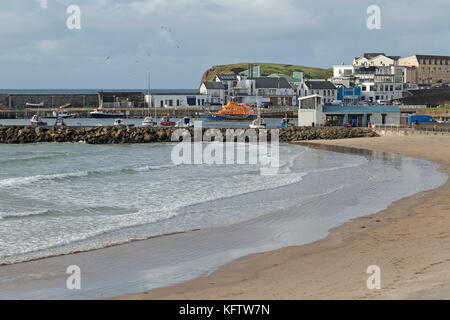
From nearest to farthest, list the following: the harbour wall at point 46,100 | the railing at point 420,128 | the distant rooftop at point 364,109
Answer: the railing at point 420,128
the distant rooftop at point 364,109
the harbour wall at point 46,100

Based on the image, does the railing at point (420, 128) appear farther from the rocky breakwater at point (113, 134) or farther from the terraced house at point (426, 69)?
the terraced house at point (426, 69)

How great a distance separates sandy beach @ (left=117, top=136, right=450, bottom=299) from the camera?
8562 millimetres

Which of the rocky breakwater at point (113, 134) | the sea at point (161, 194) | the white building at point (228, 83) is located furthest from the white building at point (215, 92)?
the sea at point (161, 194)

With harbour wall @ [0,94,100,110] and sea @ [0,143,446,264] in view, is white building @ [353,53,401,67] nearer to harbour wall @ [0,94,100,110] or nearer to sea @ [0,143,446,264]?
harbour wall @ [0,94,100,110]

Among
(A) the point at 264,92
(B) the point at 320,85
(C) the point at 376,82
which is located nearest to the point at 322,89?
→ (B) the point at 320,85

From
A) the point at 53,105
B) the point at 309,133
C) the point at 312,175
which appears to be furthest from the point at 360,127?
the point at 53,105

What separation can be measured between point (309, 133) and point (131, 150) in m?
17.5

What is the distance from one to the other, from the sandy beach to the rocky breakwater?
35238 millimetres

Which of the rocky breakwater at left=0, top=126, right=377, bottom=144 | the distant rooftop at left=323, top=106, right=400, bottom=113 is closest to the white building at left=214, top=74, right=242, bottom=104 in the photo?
the distant rooftop at left=323, top=106, right=400, bottom=113

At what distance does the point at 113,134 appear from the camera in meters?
50.1

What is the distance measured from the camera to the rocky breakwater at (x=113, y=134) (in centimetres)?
4969

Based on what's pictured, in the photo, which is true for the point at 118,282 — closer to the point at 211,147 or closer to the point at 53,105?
the point at 211,147

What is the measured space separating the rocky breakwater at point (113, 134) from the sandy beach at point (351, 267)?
35.2 metres

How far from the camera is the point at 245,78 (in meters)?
108
